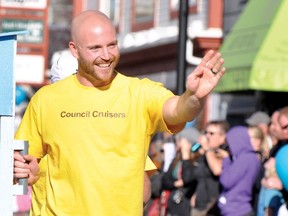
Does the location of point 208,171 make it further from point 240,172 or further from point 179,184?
point 179,184

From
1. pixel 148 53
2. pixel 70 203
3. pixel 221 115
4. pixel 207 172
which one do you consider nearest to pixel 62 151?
pixel 70 203

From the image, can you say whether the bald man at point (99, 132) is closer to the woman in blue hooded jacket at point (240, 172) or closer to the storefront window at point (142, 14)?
the woman in blue hooded jacket at point (240, 172)

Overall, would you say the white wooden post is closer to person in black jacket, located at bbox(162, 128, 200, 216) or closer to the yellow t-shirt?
the yellow t-shirt

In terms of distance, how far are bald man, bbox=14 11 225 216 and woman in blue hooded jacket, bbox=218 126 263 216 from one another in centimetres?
567

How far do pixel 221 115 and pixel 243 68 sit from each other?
482 cm

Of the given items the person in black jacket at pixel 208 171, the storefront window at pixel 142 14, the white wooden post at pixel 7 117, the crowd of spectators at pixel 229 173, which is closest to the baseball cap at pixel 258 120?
the crowd of spectators at pixel 229 173

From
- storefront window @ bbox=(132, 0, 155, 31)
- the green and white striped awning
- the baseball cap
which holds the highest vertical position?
storefront window @ bbox=(132, 0, 155, 31)

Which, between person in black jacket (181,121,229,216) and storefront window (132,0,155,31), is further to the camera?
storefront window (132,0,155,31)

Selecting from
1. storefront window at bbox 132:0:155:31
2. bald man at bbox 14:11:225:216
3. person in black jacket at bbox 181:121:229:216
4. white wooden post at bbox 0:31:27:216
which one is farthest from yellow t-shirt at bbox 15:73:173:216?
storefront window at bbox 132:0:155:31

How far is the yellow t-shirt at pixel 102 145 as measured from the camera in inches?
257

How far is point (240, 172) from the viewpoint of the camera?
1225 cm

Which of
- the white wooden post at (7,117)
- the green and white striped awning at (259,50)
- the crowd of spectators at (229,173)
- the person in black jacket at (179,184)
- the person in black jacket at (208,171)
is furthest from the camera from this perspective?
the green and white striped awning at (259,50)

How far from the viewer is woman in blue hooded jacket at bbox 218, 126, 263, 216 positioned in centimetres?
1224

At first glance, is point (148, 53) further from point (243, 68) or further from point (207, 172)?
point (207, 172)
